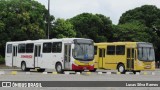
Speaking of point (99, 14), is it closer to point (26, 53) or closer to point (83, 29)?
point (83, 29)

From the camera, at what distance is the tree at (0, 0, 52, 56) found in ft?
212

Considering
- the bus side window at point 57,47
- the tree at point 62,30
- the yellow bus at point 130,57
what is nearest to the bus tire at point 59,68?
the bus side window at point 57,47

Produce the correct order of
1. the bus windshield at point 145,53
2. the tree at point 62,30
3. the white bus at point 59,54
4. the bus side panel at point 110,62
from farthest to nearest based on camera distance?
the tree at point 62,30 < the bus side panel at point 110,62 < the bus windshield at point 145,53 < the white bus at point 59,54

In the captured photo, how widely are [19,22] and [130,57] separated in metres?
29.3

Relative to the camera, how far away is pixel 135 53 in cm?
3884

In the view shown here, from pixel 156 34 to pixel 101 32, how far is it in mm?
10530

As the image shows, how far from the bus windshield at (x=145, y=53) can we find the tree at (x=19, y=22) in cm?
2797

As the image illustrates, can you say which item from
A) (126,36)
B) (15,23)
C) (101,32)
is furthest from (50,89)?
(101,32)

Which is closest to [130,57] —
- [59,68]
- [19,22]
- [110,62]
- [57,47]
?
[110,62]

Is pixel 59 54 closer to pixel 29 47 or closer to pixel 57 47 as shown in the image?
pixel 57 47

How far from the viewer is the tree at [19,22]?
64.6 metres

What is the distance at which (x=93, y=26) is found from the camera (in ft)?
283

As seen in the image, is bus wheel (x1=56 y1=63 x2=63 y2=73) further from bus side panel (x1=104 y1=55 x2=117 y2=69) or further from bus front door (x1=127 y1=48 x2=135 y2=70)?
bus front door (x1=127 y1=48 x2=135 y2=70)

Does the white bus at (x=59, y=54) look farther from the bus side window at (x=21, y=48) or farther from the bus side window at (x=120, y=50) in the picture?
the bus side window at (x=120, y=50)
